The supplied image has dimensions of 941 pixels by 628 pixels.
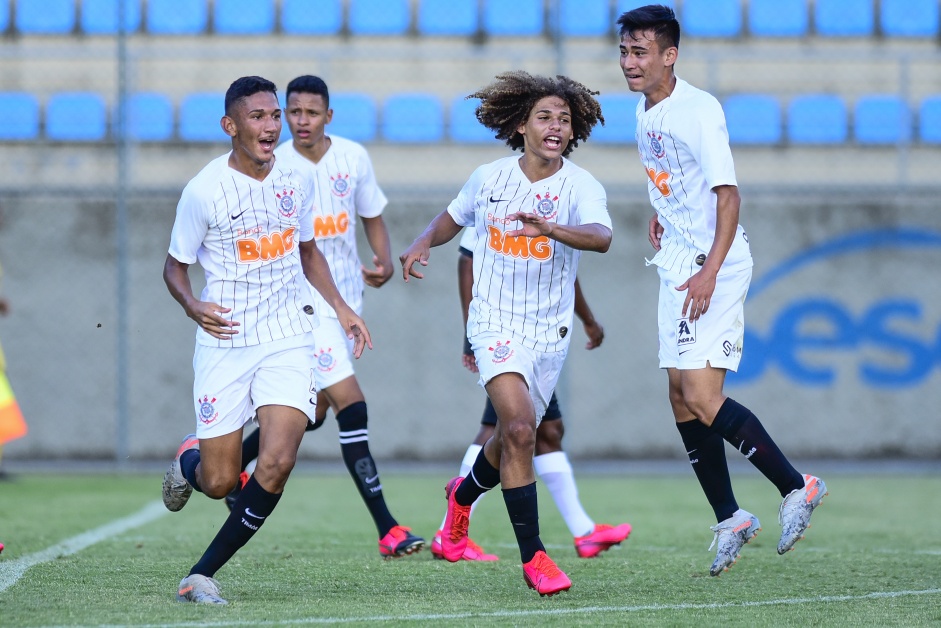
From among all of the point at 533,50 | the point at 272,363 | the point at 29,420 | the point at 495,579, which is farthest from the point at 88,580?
the point at 533,50

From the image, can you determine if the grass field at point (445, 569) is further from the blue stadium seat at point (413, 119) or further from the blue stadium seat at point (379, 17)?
the blue stadium seat at point (379, 17)

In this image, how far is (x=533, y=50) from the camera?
14453mm

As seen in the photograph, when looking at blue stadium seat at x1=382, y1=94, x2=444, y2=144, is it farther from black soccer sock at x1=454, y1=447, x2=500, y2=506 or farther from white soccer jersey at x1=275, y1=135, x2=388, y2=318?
black soccer sock at x1=454, y1=447, x2=500, y2=506

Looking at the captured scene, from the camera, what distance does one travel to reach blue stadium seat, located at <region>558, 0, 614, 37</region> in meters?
14.8

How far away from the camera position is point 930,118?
13.3 m

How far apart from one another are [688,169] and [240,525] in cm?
222

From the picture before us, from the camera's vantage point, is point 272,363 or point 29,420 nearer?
point 272,363

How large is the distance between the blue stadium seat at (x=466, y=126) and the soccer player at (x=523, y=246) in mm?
6958

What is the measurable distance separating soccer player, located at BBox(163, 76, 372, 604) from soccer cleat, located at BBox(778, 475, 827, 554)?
1.78 meters

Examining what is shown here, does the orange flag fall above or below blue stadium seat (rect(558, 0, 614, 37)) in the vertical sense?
below

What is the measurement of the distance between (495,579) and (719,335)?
1374 mm

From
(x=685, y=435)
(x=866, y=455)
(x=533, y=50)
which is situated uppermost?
(x=533, y=50)

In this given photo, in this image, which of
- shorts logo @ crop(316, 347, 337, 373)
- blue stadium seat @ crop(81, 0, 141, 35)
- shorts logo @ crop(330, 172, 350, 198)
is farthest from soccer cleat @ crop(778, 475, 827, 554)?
blue stadium seat @ crop(81, 0, 141, 35)

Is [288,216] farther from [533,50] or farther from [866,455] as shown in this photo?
[533,50]
